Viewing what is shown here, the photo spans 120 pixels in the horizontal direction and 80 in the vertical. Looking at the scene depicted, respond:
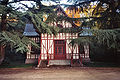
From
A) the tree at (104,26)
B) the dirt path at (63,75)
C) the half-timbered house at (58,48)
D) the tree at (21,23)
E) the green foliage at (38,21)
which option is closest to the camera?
the dirt path at (63,75)

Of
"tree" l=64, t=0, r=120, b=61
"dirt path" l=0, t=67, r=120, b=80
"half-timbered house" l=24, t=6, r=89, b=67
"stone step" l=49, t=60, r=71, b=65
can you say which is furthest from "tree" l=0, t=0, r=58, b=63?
"stone step" l=49, t=60, r=71, b=65

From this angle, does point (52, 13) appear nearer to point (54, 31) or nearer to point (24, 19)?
point (54, 31)

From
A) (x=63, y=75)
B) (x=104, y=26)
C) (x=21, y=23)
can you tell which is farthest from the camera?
Result: (x=104, y=26)

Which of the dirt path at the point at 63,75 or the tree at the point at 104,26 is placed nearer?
the dirt path at the point at 63,75

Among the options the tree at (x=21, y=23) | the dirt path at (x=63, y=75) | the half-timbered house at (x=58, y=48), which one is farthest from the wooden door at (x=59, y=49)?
the dirt path at (x=63, y=75)

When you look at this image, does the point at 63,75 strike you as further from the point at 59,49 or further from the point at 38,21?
the point at 59,49

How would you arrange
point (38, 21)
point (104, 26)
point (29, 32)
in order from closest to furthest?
point (38, 21)
point (104, 26)
point (29, 32)

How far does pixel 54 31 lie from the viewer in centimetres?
1024

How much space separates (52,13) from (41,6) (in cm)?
146

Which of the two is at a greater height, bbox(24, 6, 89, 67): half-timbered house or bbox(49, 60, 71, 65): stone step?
bbox(24, 6, 89, 67): half-timbered house

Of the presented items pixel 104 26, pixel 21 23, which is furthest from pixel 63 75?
pixel 104 26

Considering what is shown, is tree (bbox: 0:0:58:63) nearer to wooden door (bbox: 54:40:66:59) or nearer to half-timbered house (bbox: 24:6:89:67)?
half-timbered house (bbox: 24:6:89:67)

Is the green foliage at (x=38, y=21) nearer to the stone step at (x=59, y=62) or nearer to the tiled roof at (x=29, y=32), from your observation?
the stone step at (x=59, y=62)

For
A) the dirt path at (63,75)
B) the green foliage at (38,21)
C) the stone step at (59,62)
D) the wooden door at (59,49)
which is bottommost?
the dirt path at (63,75)
